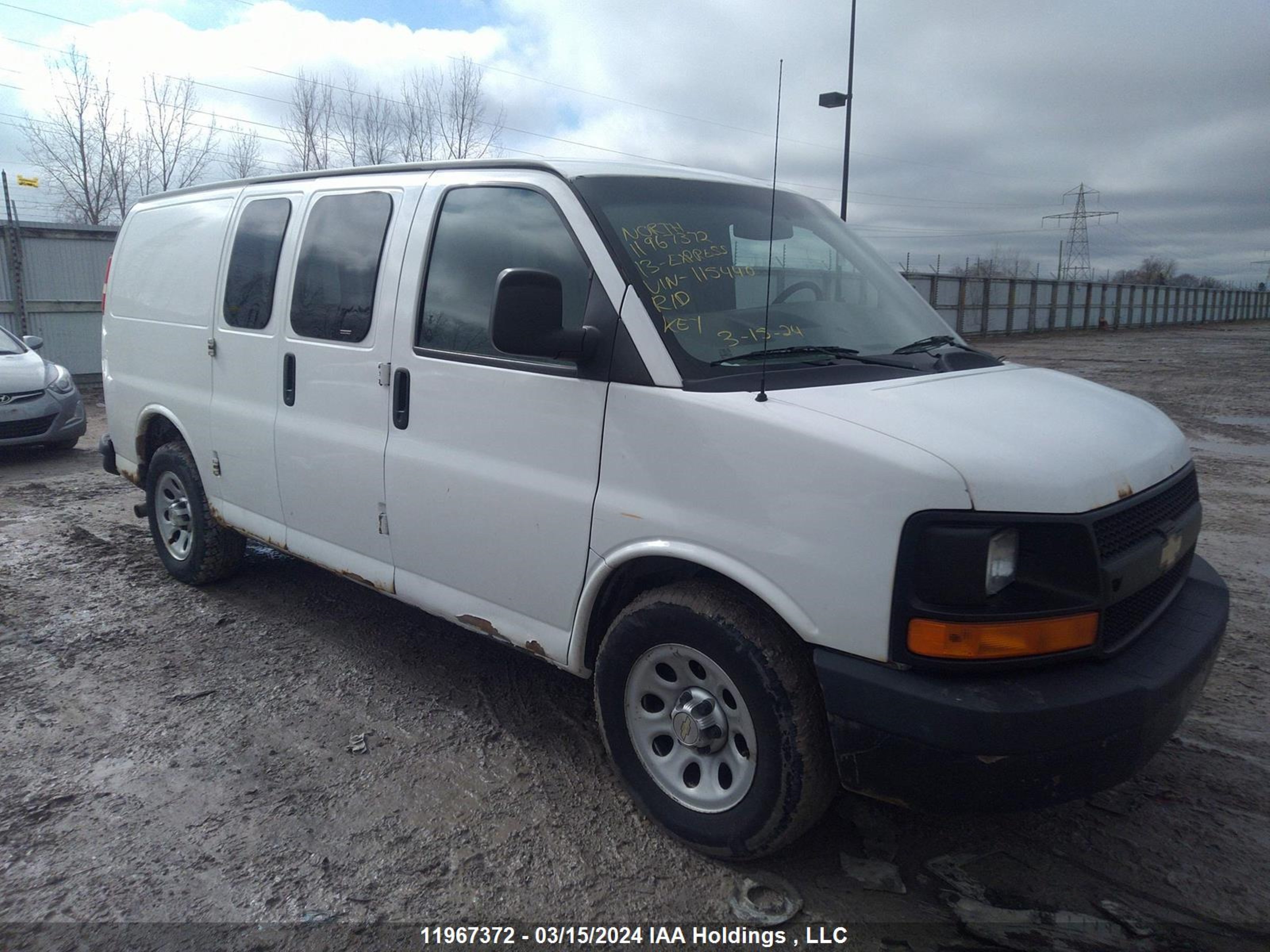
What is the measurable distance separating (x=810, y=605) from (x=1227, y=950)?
1454 millimetres

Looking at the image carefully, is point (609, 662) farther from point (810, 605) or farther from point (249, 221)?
point (249, 221)

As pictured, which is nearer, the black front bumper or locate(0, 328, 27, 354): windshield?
the black front bumper

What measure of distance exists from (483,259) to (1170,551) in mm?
2460

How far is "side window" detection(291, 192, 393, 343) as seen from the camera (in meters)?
3.82

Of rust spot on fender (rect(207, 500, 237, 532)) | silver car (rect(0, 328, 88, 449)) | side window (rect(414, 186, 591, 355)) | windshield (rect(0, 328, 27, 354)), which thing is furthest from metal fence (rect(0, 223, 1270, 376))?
rust spot on fender (rect(207, 500, 237, 532))

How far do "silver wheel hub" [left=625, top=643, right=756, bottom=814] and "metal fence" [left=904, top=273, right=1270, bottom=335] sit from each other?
2142 centimetres

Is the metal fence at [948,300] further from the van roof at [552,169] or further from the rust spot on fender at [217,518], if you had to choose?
the rust spot on fender at [217,518]

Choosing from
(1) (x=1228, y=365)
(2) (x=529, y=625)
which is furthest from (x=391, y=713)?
(1) (x=1228, y=365)

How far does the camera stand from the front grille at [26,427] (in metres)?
8.96

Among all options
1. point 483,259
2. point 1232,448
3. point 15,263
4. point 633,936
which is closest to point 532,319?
point 483,259

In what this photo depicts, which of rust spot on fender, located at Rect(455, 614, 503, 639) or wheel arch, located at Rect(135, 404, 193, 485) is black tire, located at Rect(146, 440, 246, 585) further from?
rust spot on fender, located at Rect(455, 614, 503, 639)

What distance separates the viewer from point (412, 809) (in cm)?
318

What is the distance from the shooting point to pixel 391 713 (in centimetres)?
388

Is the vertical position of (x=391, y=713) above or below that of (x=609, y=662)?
below
